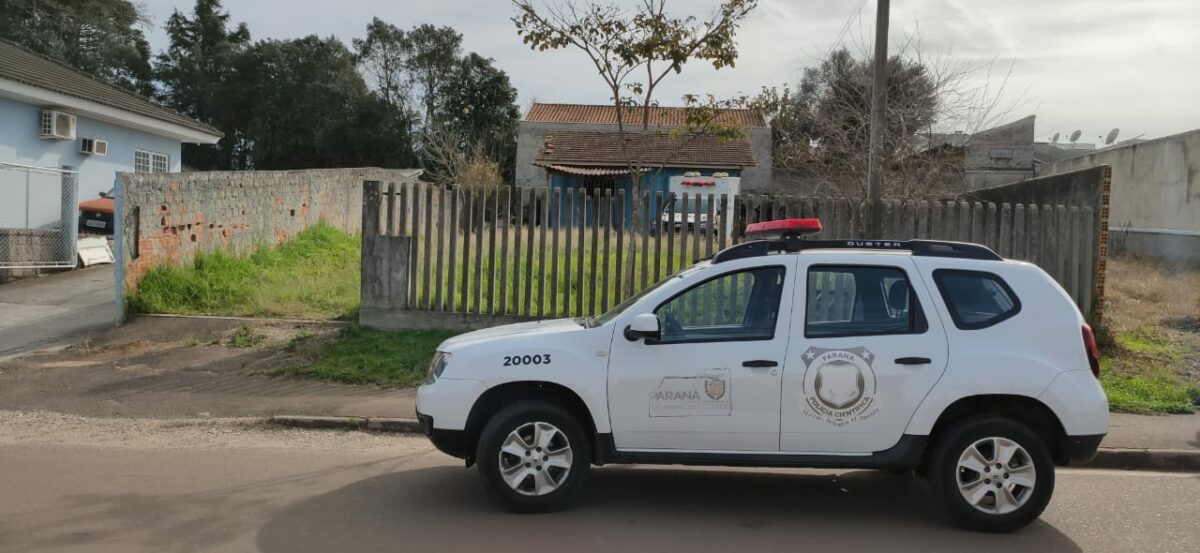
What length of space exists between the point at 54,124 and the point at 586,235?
13.1 metres

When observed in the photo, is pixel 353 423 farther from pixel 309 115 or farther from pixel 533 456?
pixel 309 115

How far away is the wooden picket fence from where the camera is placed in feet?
35.8

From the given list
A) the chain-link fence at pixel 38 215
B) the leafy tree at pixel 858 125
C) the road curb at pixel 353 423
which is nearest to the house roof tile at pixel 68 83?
the chain-link fence at pixel 38 215

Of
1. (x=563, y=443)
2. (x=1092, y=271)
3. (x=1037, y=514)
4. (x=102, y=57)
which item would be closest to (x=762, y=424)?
(x=563, y=443)

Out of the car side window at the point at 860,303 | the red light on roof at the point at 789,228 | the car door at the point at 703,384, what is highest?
the red light on roof at the point at 789,228

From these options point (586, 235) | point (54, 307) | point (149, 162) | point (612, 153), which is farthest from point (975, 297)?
→ point (612, 153)

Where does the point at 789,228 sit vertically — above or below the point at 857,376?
above

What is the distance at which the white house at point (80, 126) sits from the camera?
17391 mm

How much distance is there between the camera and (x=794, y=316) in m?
5.57

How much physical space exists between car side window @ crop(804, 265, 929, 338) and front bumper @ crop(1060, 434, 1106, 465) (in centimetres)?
107

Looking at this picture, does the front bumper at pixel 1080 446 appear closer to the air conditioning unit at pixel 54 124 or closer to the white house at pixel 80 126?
the white house at pixel 80 126

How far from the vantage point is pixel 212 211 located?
45.2ft

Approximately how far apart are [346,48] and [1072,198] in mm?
43836

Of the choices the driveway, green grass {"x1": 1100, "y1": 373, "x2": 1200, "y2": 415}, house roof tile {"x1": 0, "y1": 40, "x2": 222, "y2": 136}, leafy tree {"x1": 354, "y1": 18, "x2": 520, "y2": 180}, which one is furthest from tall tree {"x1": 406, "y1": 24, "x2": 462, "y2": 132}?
green grass {"x1": 1100, "y1": 373, "x2": 1200, "y2": 415}
